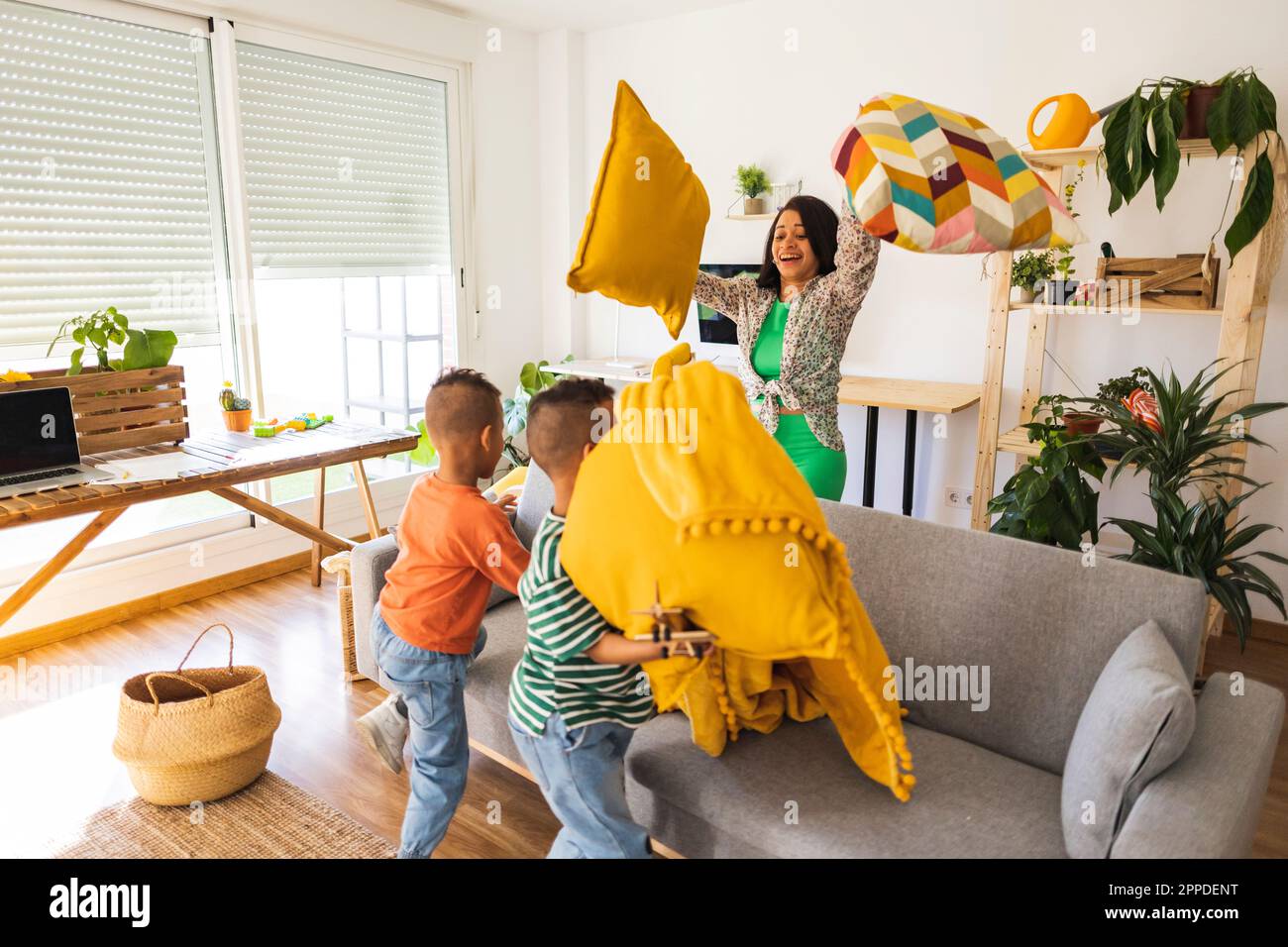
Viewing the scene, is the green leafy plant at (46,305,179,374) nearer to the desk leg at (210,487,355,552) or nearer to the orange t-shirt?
the desk leg at (210,487,355,552)

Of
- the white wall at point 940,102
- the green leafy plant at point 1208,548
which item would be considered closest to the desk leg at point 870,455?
the white wall at point 940,102

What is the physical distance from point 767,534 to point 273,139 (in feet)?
11.1

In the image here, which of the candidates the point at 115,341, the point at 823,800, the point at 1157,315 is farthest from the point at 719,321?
the point at 823,800

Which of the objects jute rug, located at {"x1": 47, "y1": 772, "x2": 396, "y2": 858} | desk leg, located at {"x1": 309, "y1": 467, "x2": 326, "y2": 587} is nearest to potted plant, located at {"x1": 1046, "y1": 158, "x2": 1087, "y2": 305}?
jute rug, located at {"x1": 47, "y1": 772, "x2": 396, "y2": 858}

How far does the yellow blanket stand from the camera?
1354 mm

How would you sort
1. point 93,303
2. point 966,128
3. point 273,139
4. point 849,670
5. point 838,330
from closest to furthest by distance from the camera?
point 849,670
point 966,128
point 838,330
point 93,303
point 273,139

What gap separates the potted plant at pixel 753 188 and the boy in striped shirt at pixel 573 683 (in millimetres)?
2959

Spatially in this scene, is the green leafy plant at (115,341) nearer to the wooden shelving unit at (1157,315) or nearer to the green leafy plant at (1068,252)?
the wooden shelving unit at (1157,315)

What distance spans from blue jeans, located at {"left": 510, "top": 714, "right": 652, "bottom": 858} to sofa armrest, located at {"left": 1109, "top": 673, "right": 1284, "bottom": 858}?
79cm

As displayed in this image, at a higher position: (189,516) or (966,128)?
(966,128)
